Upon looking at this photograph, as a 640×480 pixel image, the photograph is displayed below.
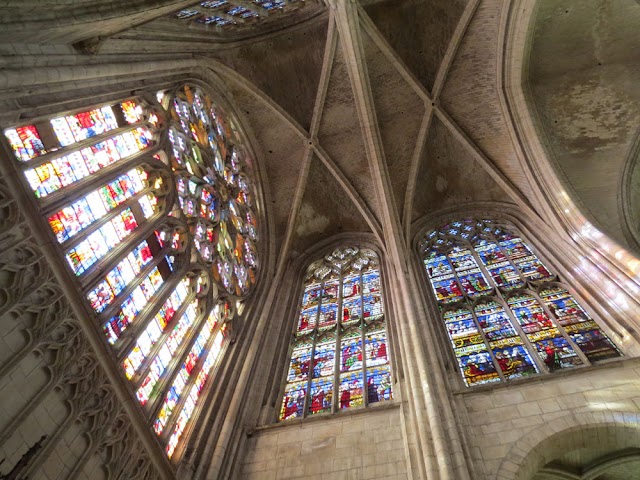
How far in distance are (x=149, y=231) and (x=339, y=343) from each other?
4060 mm

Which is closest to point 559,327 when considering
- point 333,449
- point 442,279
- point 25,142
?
Answer: point 442,279

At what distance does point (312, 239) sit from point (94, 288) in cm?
842

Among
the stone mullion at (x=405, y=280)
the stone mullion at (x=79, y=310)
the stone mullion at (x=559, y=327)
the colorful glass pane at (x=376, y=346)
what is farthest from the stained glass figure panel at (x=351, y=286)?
the stone mullion at (x=79, y=310)

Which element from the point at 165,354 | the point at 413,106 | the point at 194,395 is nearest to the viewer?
the point at 165,354

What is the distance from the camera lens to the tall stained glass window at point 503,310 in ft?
25.2

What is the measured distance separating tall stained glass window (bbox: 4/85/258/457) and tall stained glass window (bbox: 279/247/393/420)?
4.89 ft

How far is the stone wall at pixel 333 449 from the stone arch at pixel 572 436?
4.51 feet

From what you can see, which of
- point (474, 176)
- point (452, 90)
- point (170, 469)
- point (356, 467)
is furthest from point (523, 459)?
point (452, 90)

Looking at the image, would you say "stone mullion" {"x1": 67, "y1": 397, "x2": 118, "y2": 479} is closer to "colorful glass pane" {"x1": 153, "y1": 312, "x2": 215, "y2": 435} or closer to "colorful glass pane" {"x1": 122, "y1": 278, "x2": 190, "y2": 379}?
"colorful glass pane" {"x1": 122, "y1": 278, "x2": 190, "y2": 379}

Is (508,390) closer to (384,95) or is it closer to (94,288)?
(94,288)

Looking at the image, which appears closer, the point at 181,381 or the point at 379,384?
the point at 181,381

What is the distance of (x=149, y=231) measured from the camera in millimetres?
7496

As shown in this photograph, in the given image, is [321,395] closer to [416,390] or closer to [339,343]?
[339,343]

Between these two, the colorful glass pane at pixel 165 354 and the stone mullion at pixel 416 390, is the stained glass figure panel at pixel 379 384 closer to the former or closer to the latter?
the stone mullion at pixel 416 390
